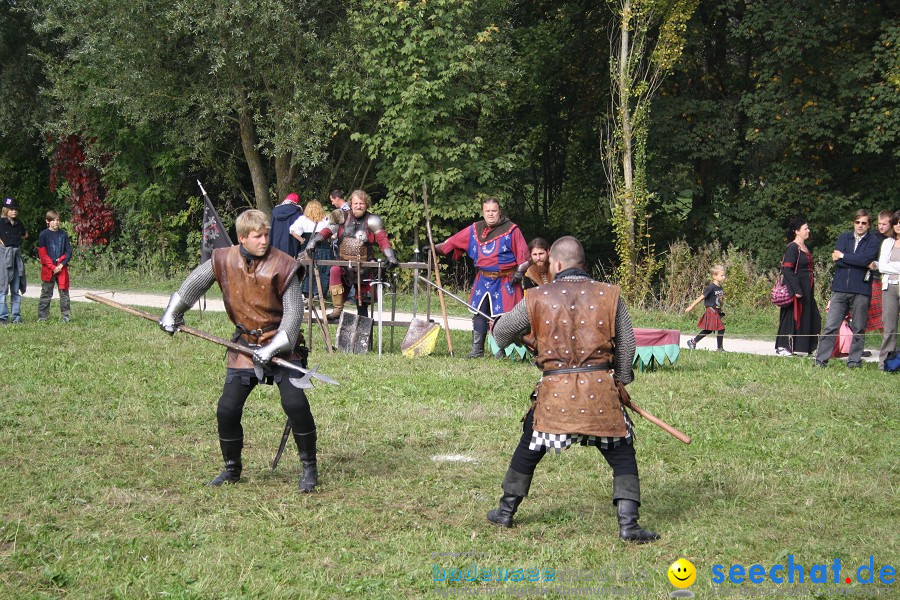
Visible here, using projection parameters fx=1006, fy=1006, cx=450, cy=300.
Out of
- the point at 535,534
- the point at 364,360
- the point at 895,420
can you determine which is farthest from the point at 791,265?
the point at 535,534

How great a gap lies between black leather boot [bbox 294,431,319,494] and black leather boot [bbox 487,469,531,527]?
4.17ft

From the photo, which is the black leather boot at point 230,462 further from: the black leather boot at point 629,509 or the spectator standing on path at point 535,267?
the spectator standing on path at point 535,267

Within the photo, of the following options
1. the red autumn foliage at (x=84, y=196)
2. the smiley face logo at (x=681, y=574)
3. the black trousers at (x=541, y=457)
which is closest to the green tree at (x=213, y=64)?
the red autumn foliage at (x=84, y=196)

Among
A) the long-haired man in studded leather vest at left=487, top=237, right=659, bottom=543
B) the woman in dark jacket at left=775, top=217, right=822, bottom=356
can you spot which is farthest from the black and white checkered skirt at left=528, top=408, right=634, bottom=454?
the woman in dark jacket at left=775, top=217, right=822, bottom=356

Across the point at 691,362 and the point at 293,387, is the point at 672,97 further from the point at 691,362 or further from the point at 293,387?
the point at 293,387

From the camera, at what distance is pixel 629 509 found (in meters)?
5.37

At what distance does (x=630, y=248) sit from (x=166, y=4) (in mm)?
9861

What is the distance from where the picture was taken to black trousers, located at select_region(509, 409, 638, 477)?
5.40m

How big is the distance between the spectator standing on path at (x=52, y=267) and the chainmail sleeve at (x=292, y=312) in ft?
29.2

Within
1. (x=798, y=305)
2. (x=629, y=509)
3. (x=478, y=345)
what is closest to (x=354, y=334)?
(x=478, y=345)

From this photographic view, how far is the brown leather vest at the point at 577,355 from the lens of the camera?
5297 millimetres

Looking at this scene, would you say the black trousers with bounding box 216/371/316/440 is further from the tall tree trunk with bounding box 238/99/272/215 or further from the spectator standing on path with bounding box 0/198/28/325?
the tall tree trunk with bounding box 238/99/272/215

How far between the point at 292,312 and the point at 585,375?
6.27 feet

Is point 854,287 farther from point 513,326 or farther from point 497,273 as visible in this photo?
point 513,326
